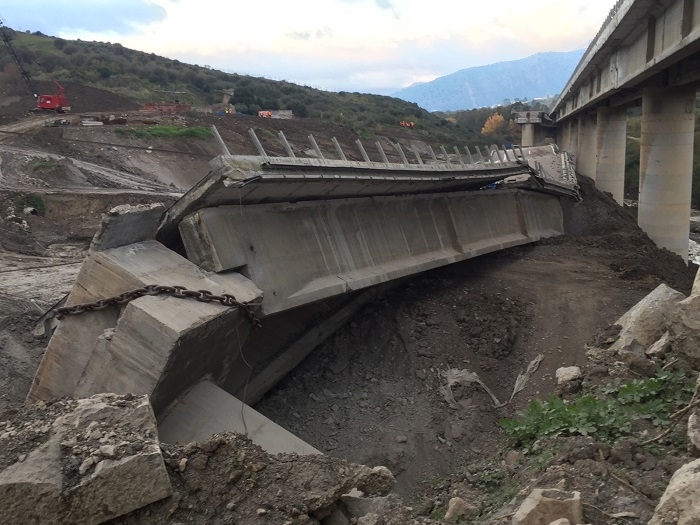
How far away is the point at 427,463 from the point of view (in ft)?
29.0

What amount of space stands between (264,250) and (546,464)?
521cm

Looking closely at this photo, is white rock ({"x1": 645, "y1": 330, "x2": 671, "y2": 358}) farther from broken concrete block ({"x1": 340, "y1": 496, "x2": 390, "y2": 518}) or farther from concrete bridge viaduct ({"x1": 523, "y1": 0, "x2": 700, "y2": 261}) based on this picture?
concrete bridge viaduct ({"x1": 523, "y1": 0, "x2": 700, "y2": 261})

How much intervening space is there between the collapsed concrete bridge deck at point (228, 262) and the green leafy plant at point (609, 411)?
340cm

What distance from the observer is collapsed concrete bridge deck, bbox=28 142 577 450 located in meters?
7.04

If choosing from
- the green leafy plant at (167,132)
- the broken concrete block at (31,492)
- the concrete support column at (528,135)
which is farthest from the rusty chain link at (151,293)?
the concrete support column at (528,135)

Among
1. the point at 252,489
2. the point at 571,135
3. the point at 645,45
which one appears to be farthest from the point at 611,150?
the point at 252,489

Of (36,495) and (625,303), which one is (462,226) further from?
(36,495)

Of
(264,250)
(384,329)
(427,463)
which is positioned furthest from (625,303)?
(264,250)

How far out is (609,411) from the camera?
6363 millimetres

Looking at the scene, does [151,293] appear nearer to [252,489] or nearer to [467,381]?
[252,489]

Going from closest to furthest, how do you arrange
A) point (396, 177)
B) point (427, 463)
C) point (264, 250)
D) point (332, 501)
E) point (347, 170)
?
point (332, 501) → point (427, 463) → point (264, 250) → point (347, 170) → point (396, 177)

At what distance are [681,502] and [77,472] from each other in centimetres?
404

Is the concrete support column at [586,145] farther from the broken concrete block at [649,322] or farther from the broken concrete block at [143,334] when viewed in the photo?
the broken concrete block at [143,334]

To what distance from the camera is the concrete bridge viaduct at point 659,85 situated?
16.3 m
